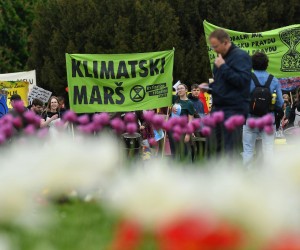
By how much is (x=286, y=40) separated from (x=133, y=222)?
13360mm

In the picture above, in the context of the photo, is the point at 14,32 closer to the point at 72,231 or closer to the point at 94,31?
the point at 94,31

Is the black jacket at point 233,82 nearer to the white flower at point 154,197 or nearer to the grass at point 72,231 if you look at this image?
the grass at point 72,231

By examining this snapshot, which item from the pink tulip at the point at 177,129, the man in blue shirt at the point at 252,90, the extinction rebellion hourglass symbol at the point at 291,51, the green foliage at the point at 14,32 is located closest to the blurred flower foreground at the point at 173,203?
the pink tulip at the point at 177,129

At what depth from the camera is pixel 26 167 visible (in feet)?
8.28

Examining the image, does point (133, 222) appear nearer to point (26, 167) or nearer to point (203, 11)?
point (26, 167)

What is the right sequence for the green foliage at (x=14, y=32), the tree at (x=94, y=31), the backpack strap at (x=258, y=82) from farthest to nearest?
1. the green foliage at (x=14, y=32)
2. the tree at (x=94, y=31)
3. the backpack strap at (x=258, y=82)

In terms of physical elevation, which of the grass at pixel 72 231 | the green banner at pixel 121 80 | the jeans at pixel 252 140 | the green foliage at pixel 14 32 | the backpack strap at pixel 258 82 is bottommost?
the green foliage at pixel 14 32

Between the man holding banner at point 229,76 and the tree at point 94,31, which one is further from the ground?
the man holding banner at point 229,76

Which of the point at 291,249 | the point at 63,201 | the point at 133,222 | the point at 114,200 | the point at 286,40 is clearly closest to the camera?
the point at 291,249

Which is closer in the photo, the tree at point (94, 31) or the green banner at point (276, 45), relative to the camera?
the green banner at point (276, 45)

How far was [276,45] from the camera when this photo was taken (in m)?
15.4

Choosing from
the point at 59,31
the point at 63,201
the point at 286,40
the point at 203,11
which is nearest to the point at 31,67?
the point at 59,31

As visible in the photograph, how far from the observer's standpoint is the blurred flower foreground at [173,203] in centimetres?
198

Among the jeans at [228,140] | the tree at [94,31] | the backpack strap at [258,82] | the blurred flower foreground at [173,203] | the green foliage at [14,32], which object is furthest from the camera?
the green foliage at [14,32]
